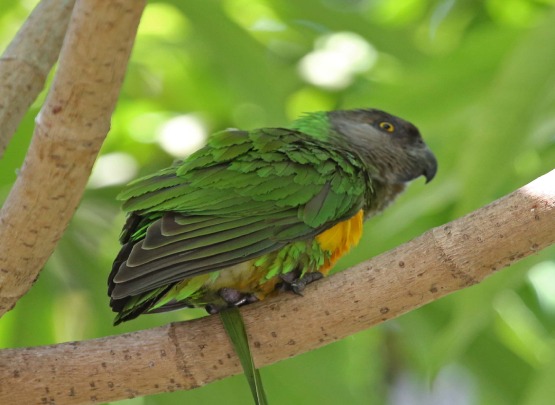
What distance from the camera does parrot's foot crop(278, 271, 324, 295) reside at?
286 cm

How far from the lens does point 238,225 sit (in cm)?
304

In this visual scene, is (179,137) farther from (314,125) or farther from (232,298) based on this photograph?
(232,298)

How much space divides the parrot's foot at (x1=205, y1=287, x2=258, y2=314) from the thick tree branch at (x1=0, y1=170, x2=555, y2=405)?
0.15m

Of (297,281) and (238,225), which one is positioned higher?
(238,225)

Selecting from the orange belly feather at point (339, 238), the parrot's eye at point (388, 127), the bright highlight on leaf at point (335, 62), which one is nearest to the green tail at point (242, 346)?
the orange belly feather at point (339, 238)

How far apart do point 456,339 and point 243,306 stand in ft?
3.82

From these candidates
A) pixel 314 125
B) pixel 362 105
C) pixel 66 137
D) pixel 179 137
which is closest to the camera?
pixel 66 137

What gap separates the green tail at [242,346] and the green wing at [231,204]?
0.17m

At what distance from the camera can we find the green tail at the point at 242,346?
2.58 metres

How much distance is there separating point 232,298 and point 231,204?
340 millimetres

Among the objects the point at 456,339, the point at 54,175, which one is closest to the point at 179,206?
the point at 54,175

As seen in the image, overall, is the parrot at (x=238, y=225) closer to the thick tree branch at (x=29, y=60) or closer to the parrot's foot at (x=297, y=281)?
the parrot's foot at (x=297, y=281)

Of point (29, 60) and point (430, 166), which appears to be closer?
point (29, 60)

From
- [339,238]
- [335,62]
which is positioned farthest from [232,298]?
[335,62]
